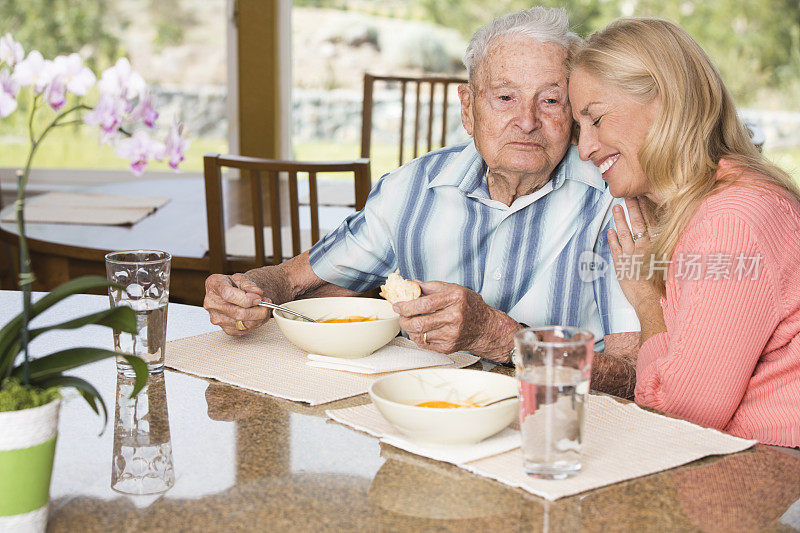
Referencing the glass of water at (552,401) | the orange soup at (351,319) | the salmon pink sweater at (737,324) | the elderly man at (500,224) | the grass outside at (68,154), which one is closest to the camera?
the glass of water at (552,401)

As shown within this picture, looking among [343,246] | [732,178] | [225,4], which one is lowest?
[343,246]

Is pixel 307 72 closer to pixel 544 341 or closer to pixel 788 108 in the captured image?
pixel 788 108

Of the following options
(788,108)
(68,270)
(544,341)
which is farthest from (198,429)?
→ (788,108)

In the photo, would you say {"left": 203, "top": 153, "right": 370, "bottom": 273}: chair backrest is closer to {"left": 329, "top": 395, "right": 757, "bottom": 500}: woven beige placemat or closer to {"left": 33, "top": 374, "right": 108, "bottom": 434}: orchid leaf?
{"left": 329, "top": 395, "right": 757, "bottom": 500}: woven beige placemat

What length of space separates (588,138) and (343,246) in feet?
1.92

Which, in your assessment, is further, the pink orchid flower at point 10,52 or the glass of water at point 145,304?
the glass of water at point 145,304

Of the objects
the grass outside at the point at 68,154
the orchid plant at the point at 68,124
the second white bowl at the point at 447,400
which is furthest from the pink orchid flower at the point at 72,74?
the grass outside at the point at 68,154

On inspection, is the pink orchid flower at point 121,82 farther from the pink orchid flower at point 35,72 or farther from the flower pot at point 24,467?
the flower pot at point 24,467

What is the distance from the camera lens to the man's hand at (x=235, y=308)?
147cm

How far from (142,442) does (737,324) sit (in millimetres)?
776

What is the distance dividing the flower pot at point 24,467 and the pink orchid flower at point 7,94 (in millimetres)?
266

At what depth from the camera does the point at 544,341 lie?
98 cm

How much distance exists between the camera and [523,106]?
1691 millimetres

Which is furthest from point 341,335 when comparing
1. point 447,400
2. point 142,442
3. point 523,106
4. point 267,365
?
point 523,106
